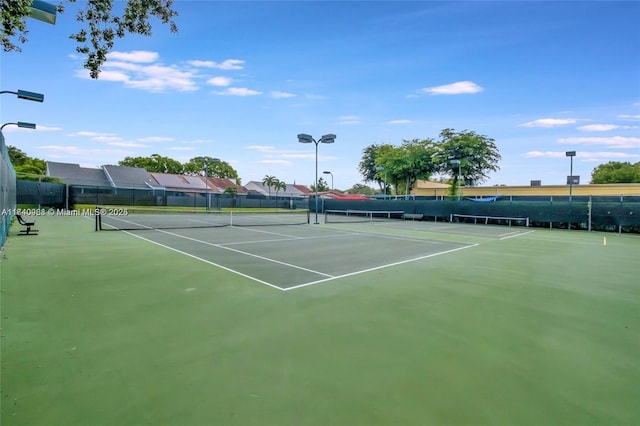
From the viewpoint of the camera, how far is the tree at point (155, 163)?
65.9m

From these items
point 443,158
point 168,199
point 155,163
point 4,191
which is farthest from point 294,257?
point 155,163

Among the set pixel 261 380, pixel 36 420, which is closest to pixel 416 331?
pixel 261 380

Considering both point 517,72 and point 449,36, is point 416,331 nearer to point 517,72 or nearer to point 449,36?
point 449,36

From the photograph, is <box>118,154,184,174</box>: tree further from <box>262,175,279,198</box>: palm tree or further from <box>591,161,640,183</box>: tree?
<box>591,161,640,183</box>: tree

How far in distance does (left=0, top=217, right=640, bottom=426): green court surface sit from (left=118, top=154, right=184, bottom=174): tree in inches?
2690

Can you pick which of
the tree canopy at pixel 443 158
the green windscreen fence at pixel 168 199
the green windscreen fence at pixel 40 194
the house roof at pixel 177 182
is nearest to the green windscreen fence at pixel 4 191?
the green windscreen fence at pixel 40 194

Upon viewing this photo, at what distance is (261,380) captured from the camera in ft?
8.14

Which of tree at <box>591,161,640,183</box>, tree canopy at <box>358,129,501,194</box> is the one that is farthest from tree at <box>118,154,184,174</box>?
tree at <box>591,161,640,183</box>

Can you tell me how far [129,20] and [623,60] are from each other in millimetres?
17709

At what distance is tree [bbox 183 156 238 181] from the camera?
75.5 meters

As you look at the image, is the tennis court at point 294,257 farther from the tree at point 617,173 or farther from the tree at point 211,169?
the tree at point 211,169

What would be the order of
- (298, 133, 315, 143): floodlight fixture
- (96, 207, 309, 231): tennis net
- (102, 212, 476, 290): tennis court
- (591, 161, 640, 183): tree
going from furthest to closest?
1. (591, 161, 640, 183): tree
2. (298, 133, 315, 143): floodlight fixture
3. (96, 207, 309, 231): tennis net
4. (102, 212, 476, 290): tennis court

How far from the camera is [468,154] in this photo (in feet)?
125

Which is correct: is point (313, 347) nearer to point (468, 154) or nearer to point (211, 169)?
point (468, 154)
